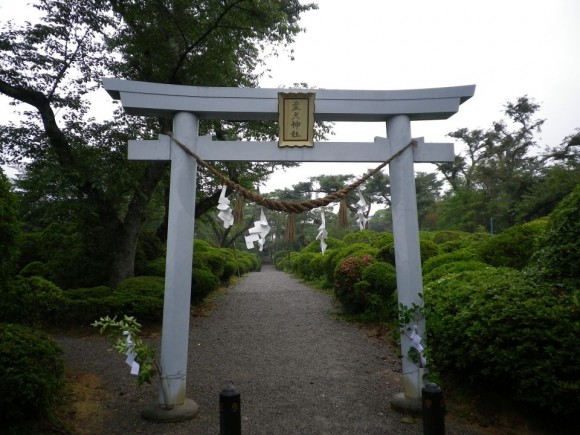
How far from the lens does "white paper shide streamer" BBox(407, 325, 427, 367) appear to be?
3338 mm

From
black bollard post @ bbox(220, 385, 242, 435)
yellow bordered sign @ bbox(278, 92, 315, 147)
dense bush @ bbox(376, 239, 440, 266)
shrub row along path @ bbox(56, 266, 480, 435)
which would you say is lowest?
shrub row along path @ bbox(56, 266, 480, 435)

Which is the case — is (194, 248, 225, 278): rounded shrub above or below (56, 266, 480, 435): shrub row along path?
above

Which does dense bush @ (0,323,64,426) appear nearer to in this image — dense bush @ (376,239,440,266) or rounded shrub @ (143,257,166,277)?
rounded shrub @ (143,257,166,277)

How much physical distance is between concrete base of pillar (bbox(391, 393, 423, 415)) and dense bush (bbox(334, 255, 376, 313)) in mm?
3918

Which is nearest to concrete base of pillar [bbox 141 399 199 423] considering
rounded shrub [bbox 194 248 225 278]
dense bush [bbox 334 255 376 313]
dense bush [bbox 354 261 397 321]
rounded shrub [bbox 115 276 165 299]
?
rounded shrub [bbox 115 276 165 299]

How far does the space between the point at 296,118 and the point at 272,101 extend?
0.31 m

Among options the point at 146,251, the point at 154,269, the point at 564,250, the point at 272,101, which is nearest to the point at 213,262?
the point at 146,251

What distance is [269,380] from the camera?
14.8ft

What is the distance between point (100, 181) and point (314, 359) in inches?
203

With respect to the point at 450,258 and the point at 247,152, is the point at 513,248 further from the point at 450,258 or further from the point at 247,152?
the point at 247,152

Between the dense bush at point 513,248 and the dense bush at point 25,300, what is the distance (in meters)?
6.97

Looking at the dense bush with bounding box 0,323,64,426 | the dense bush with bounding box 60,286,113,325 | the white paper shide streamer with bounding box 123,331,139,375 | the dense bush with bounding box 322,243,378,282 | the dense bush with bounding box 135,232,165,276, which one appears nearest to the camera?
the dense bush with bounding box 0,323,64,426

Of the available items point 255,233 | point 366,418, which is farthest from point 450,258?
point 255,233

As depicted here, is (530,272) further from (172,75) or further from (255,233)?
(172,75)
